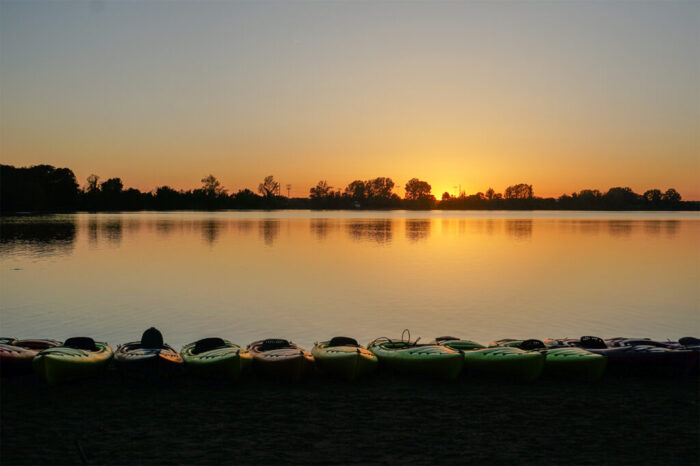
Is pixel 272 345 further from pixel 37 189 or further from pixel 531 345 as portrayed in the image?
pixel 37 189

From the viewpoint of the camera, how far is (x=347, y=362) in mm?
11242

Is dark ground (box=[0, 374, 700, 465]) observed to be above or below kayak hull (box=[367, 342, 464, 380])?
below

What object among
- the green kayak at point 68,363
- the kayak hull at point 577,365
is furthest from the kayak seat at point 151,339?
the kayak hull at point 577,365

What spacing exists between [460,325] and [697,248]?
1635 inches

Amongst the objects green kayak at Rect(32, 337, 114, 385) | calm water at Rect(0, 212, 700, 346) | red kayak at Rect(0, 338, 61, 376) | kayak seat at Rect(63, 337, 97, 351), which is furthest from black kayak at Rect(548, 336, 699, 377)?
red kayak at Rect(0, 338, 61, 376)

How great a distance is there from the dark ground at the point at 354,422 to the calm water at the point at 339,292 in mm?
8278

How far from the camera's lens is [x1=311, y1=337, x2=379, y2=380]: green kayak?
1125cm

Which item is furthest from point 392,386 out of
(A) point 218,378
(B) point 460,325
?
(B) point 460,325

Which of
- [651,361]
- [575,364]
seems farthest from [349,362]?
[651,361]

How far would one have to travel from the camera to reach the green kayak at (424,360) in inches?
441

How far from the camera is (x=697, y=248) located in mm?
52375

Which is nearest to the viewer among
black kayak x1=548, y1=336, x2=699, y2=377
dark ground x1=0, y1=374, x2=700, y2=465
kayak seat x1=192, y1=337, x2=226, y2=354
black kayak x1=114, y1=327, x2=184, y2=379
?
dark ground x1=0, y1=374, x2=700, y2=465

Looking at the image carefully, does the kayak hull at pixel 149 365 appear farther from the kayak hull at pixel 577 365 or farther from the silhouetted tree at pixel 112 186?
the silhouetted tree at pixel 112 186

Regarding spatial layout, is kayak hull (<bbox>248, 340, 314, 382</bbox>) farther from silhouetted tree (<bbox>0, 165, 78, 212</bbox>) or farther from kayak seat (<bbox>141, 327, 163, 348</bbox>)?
silhouetted tree (<bbox>0, 165, 78, 212</bbox>)
